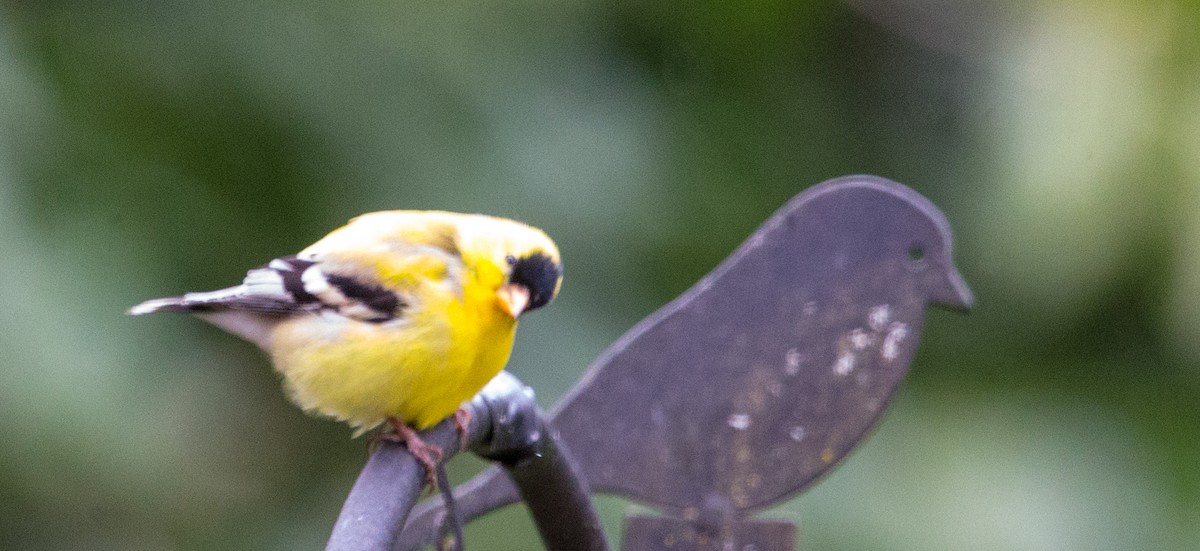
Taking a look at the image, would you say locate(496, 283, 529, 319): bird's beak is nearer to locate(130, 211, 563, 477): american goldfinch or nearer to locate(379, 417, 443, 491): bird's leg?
locate(130, 211, 563, 477): american goldfinch

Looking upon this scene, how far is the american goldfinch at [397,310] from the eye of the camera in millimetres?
2004

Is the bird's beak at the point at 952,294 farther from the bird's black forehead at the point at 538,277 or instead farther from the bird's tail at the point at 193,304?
the bird's tail at the point at 193,304

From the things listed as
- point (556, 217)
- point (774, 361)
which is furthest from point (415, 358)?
point (556, 217)

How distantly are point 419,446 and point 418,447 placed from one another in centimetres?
1

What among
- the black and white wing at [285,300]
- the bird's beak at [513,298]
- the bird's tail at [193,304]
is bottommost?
the bird's beak at [513,298]

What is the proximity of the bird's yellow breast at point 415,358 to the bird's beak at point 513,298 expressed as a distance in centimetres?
3

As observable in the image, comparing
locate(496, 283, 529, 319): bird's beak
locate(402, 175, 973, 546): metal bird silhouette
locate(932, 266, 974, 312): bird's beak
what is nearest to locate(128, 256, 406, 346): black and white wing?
locate(496, 283, 529, 319): bird's beak

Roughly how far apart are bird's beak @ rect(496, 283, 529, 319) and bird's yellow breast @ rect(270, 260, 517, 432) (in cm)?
3

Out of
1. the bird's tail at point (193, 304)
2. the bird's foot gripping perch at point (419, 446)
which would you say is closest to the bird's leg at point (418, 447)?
the bird's foot gripping perch at point (419, 446)

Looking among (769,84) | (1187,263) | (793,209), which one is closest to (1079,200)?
(1187,263)

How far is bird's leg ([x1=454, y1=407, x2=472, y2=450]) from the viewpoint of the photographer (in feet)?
6.10

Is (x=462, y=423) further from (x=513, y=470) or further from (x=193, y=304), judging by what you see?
(x=193, y=304)

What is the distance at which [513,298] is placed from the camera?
1.99m

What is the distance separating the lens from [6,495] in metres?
3.11
